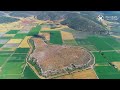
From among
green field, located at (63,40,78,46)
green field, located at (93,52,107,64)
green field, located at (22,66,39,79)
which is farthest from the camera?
green field, located at (63,40,78,46)

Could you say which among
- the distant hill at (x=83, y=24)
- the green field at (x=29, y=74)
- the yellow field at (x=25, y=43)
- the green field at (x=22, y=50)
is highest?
the distant hill at (x=83, y=24)

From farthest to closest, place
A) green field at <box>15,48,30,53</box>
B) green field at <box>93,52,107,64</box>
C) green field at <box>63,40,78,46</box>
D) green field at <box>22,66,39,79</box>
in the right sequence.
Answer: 1. green field at <box>63,40,78,46</box>
2. green field at <box>15,48,30,53</box>
3. green field at <box>93,52,107,64</box>
4. green field at <box>22,66,39,79</box>

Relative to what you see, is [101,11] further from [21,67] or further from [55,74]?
[21,67]

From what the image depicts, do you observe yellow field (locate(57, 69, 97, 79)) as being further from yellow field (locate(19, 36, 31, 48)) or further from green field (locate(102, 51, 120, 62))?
yellow field (locate(19, 36, 31, 48))

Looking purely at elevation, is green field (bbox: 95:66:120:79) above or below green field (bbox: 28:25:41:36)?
below

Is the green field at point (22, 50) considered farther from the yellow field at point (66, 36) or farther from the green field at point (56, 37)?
the yellow field at point (66, 36)

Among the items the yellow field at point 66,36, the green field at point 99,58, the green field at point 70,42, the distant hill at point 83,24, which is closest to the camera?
the green field at point 99,58

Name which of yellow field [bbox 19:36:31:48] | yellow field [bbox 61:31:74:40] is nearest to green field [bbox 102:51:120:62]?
yellow field [bbox 61:31:74:40]

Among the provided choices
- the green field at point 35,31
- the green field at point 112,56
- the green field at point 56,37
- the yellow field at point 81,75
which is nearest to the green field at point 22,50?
the green field at point 35,31
